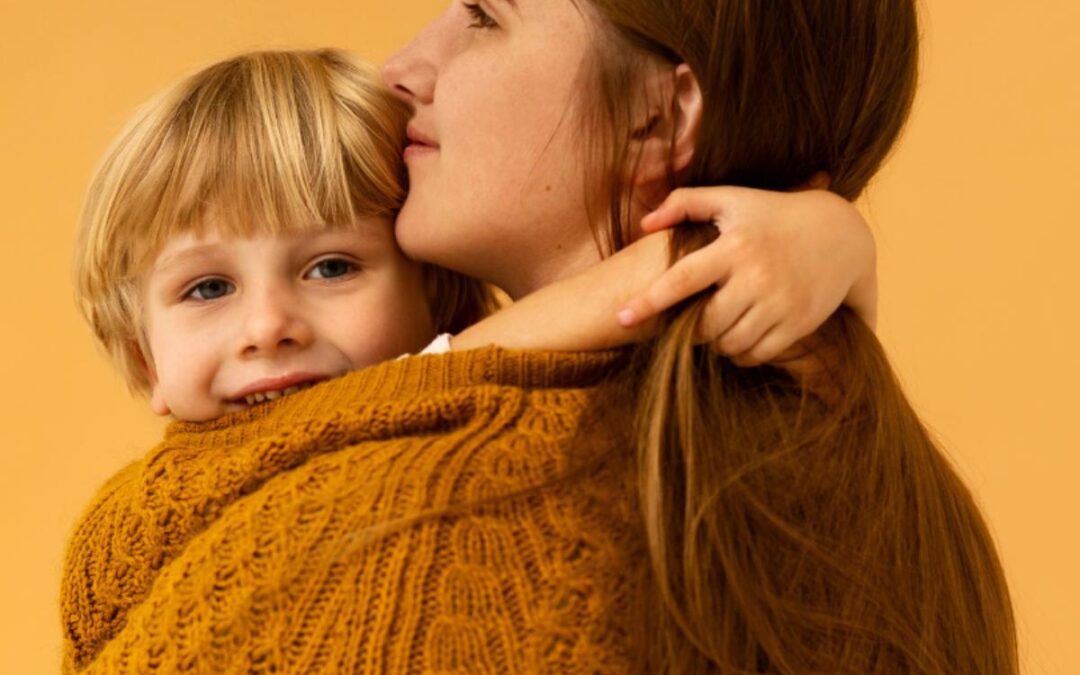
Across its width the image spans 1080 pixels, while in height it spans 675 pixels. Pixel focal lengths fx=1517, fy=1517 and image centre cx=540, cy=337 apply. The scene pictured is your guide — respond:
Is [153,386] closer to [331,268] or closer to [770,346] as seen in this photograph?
[331,268]

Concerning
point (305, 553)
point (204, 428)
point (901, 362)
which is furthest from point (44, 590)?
point (305, 553)

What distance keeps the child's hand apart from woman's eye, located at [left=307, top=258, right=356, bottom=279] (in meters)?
0.30

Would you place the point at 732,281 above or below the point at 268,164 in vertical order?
below

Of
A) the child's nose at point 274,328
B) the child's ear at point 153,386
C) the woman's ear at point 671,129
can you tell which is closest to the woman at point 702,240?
the woman's ear at point 671,129

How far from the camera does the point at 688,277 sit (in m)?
0.99

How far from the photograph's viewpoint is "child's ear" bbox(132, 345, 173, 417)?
128cm

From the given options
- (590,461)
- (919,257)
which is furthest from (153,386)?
(919,257)

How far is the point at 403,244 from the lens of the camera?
1.22 m

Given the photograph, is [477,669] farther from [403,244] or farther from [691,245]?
[403,244]

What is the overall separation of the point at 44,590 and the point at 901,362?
1275mm

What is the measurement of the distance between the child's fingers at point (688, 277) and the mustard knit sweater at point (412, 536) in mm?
75

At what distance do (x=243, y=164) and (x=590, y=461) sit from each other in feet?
1.36

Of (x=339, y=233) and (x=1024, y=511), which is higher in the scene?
(x=339, y=233)

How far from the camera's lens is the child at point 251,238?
119 centimetres
